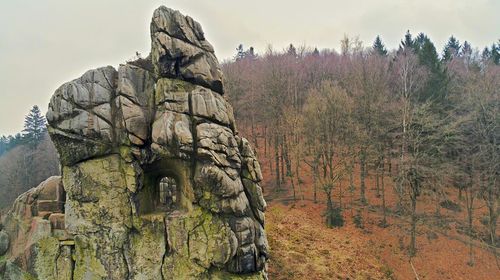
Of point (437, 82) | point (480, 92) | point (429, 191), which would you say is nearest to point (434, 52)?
point (437, 82)

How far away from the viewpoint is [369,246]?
25.2 m

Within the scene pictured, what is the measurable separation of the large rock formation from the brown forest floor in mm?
7511

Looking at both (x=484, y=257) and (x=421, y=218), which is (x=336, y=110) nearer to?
(x=421, y=218)

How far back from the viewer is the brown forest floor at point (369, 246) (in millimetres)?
21906

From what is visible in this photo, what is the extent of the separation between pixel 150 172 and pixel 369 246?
1724 centimetres

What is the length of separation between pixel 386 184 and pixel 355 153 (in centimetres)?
907

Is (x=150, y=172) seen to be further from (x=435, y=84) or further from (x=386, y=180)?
(x=435, y=84)

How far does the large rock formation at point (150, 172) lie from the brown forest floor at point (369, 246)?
7.51 metres

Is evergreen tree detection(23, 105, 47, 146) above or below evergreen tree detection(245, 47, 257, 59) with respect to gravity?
below

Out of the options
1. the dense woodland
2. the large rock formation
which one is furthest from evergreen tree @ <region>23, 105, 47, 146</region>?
the large rock formation

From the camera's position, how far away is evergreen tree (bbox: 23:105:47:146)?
54.0 metres

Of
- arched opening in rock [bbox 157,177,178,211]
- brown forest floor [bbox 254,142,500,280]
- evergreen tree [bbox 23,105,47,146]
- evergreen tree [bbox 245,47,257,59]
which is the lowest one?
brown forest floor [bbox 254,142,500,280]

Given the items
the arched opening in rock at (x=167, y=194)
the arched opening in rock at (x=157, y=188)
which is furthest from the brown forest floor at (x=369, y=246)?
the arched opening in rock at (x=157, y=188)

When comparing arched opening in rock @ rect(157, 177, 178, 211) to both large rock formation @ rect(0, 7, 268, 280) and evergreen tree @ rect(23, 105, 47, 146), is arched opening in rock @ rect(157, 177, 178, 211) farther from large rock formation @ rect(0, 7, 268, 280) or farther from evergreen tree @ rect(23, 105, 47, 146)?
evergreen tree @ rect(23, 105, 47, 146)
